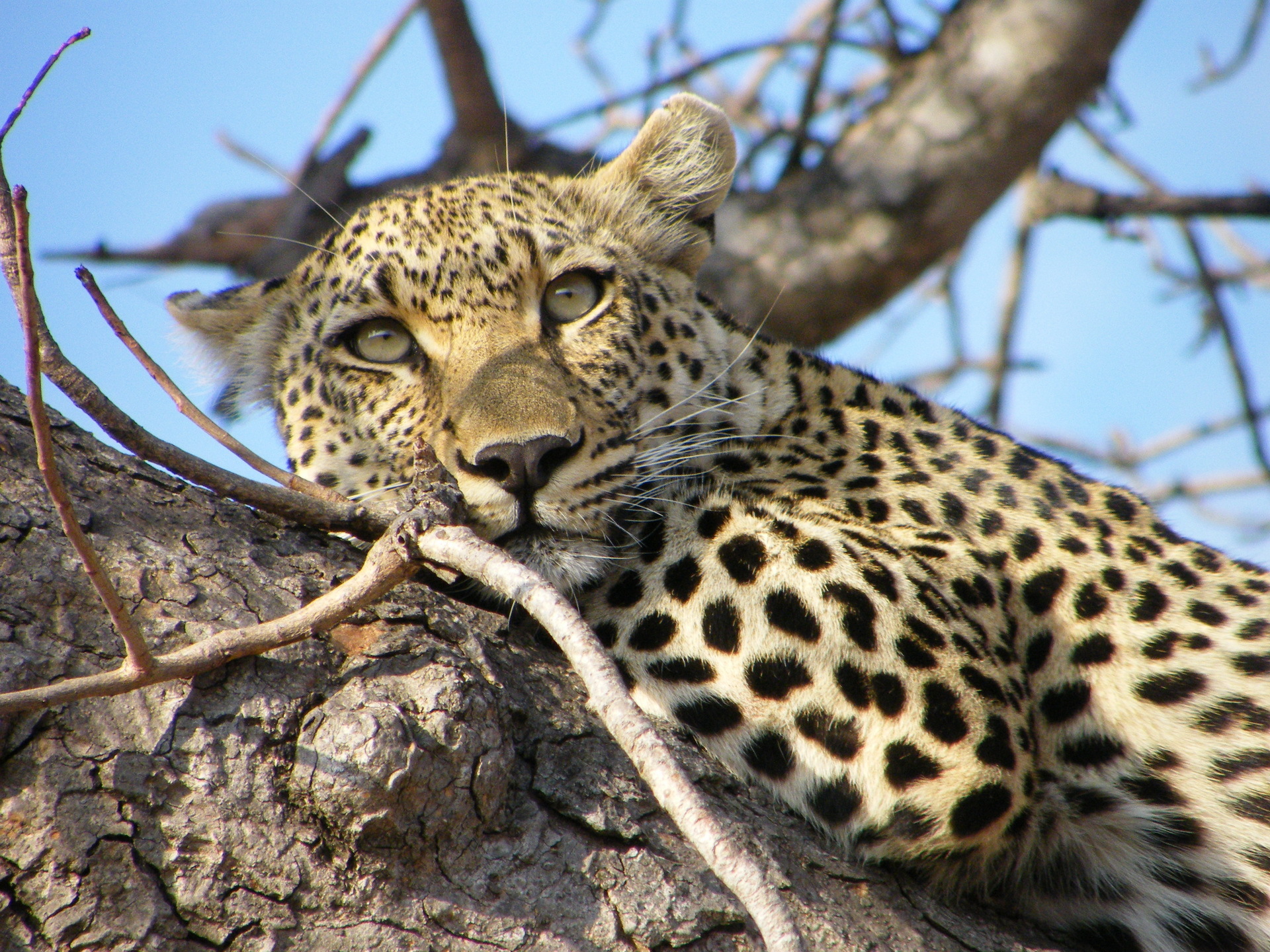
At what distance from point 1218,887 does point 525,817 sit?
2.12 metres

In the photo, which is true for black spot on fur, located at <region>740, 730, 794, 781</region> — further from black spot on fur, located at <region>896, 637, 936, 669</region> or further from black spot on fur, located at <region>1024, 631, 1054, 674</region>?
black spot on fur, located at <region>1024, 631, 1054, 674</region>

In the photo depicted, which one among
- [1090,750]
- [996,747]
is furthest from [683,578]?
[1090,750]

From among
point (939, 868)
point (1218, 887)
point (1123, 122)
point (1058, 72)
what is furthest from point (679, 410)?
point (1123, 122)

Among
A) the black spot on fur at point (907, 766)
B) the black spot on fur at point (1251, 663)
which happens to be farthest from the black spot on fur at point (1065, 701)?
the black spot on fur at point (907, 766)

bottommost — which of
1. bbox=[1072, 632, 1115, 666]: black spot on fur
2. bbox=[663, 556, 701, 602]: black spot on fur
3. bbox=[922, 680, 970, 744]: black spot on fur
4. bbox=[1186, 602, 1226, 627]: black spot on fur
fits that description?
bbox=[663, 556, 701, 602]: black spot on fur

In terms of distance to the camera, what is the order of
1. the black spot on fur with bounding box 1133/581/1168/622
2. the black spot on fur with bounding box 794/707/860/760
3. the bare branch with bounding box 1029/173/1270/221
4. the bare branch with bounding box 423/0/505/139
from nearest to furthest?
the black spot on fur with bounding box 794/707/860/760, the black spot on fur with bounding box 1133/581/1168/622, the bare branch with bounding box 1029/173/1270/221, the bare branch with bounding box 423/0/505/139

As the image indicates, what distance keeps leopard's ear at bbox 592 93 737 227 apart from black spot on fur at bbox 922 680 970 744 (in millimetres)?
2358

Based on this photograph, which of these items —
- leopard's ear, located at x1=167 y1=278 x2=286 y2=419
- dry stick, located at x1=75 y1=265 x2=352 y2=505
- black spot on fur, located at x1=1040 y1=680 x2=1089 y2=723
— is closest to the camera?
dry stick, located at x1=75 y1=265 x2=352 y2=505

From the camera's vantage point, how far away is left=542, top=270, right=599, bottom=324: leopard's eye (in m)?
4.16

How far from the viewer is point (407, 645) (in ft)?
8.20

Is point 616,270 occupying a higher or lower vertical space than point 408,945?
higher

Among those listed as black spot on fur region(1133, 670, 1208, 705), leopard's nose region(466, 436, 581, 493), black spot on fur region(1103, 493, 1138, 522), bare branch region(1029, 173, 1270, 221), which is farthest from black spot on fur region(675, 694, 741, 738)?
bare branch region(1029, 173, 1270, 221)

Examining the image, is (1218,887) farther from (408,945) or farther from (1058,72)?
(1058,72)

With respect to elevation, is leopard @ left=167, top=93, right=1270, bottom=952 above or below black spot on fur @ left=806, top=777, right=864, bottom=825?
above
